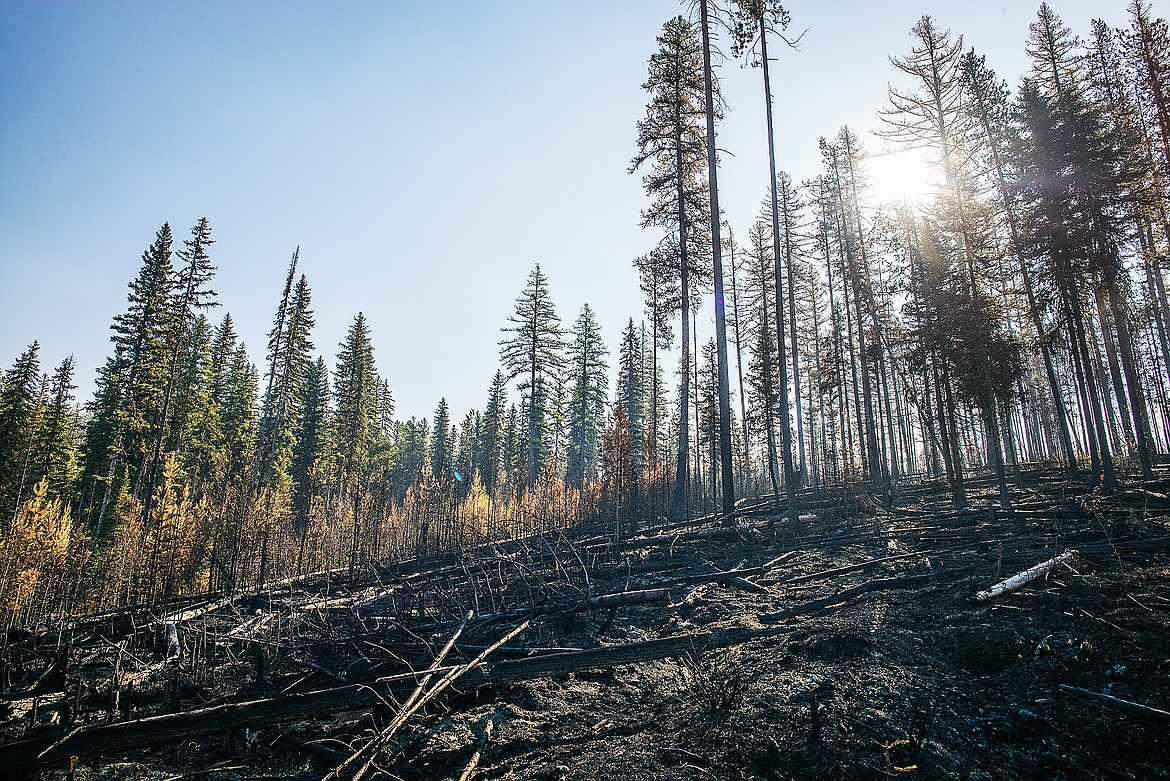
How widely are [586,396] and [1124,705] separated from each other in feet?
142

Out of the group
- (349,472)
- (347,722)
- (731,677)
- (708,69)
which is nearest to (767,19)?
(708,69)

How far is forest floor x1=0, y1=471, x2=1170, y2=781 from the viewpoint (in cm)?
380

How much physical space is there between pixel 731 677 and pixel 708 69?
1606 cm

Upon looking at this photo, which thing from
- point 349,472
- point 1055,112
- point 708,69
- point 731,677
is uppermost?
point 708,69

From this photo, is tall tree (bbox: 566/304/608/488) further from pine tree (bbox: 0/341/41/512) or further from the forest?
pine tree (bbox: 0/341/41/512)

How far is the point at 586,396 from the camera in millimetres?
46750

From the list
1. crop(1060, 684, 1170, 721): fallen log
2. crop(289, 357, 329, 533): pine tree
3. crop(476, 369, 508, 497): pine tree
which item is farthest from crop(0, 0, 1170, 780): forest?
crop(476, 369, 508, 497): pine tree

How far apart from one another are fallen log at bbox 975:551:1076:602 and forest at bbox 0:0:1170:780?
10 cm

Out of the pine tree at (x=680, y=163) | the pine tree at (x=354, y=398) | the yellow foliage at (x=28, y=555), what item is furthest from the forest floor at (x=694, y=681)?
the pine tree at (x=354, y=398)

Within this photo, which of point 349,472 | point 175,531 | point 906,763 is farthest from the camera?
point 349,472

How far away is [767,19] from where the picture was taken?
14742 millimetres

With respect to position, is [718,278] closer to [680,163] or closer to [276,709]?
[680,163]

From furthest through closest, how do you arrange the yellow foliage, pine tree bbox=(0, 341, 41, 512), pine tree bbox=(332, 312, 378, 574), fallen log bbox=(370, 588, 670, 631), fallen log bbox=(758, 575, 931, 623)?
1. pine tree bbox=(332, 312, 378, 574)
2. pine tree bbox=(0, 341, 41, 512)
3. the yellow foliage
4. fallen log bbox=(370, 588, 670, 631)
5. fallen log bbox=(758, 575, 931, 623)

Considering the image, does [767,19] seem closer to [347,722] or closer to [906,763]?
[906,763]
